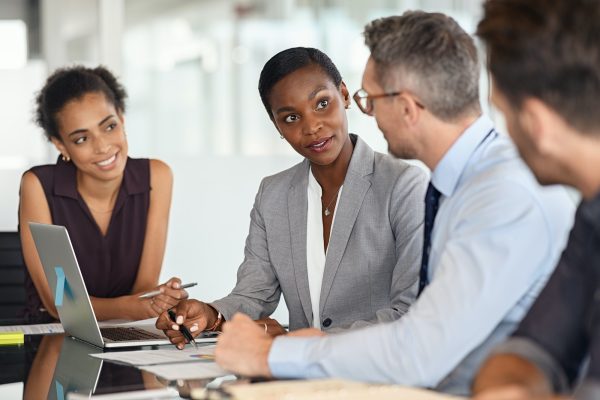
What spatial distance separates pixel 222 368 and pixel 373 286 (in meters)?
0.81

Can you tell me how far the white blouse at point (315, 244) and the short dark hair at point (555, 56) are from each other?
137 centimetres

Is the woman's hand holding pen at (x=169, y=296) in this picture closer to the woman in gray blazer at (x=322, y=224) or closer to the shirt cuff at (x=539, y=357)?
the woman in gray blazer at (x=322, y=224)

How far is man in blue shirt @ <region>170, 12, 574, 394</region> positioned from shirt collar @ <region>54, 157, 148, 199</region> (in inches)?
71.8

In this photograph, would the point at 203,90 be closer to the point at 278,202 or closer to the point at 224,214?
the point at 224,214

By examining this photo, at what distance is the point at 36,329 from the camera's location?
10.1ft

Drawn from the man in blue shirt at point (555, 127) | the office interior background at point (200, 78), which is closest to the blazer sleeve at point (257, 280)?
the man in blue shirt at point (555, 127)

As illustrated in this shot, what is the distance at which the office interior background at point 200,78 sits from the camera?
19.2ft

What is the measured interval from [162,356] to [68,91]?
5.40 ft

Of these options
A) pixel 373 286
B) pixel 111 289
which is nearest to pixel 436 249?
pixel 373 286

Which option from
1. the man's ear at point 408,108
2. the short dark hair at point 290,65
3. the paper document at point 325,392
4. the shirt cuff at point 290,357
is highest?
the short dark hair at point 290,65

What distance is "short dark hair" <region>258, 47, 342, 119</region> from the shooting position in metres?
2.92

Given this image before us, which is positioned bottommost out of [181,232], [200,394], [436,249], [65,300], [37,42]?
[181,232]

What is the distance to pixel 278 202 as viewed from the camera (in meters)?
3.06

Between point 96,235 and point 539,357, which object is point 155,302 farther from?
point 539,357
